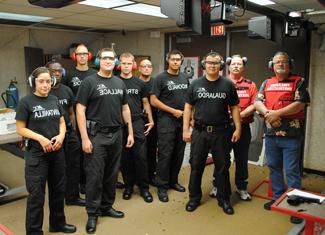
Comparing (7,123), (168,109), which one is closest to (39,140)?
(7,123)

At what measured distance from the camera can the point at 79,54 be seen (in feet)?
11.0

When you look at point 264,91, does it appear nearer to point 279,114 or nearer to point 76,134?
point 279,114

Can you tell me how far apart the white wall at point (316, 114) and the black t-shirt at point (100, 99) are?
2.90 m

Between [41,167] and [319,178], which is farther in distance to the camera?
[319,178]

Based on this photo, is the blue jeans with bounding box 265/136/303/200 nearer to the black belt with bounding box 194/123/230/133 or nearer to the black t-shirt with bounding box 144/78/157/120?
the black belt with bounding box 194/123/230/133

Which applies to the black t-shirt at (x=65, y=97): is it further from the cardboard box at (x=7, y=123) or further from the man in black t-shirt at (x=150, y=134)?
the man in black t-shirt at (x=150, y=134)

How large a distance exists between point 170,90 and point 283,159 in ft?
4.36

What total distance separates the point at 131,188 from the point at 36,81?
1.67 meters

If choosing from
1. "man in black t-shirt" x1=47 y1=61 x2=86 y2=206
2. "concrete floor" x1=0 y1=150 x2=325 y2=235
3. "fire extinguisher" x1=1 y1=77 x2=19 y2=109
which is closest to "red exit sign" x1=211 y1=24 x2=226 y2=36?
"man in black t-shirt" x1=47 y1=61 x2=86 y2=206

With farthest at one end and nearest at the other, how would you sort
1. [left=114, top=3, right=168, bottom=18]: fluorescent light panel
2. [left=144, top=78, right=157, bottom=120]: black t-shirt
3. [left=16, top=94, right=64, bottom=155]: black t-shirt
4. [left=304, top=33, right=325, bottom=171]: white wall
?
[left=304, top=33, right=325, bottom=171]: white wall → [left=114, top=3, right=168, bottom=18]: fluorescent light panel → [left=144, top=78, right=157, bottom=120]: black t-shirt → [left=16, top=94, right=64, bottom=155]: black t-shirt

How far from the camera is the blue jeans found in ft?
9.71

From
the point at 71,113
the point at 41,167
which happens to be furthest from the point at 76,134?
the point at 41,167

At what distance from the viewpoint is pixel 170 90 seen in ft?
11.5

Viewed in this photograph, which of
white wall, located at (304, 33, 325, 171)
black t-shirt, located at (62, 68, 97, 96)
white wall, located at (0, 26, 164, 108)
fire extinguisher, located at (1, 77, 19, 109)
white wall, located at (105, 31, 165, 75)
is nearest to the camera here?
black t-shirt, located at (62, 68, 97, 96)
